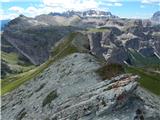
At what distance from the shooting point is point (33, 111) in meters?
61.6

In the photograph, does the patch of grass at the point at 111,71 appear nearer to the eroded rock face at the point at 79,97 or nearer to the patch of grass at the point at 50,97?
the eroded rock face at the point at 79,97

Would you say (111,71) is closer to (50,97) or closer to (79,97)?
(79,97)

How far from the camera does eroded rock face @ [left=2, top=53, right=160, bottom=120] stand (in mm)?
39719

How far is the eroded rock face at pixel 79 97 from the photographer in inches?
1564

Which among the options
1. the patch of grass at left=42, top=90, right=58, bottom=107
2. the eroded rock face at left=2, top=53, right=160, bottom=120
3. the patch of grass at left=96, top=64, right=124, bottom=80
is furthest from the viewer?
the patch of grass at left=42, top=90, right=58, bottom=107

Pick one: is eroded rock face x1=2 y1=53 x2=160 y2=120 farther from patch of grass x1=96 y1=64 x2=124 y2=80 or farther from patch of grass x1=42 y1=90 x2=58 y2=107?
patch of grass x1=96 y1=64 x2=124 y2=80

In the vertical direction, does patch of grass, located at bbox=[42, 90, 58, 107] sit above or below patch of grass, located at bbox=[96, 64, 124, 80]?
below

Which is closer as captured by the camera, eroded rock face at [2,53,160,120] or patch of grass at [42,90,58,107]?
eroded rock face at [2,53,160,120]

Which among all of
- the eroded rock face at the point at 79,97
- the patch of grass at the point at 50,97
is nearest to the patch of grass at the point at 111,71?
the eroded rock face at the point at 79,97

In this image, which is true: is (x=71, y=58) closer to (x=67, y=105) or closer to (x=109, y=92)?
(x=67, y=105)

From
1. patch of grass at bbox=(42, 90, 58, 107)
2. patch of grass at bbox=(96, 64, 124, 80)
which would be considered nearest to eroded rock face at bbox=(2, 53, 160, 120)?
patch of grass at bbox=(42, 90, 58, 107)

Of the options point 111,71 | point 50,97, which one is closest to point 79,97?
point 111,71

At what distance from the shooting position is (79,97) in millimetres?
48812

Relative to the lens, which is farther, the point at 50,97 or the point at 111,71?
the point at 50,97
